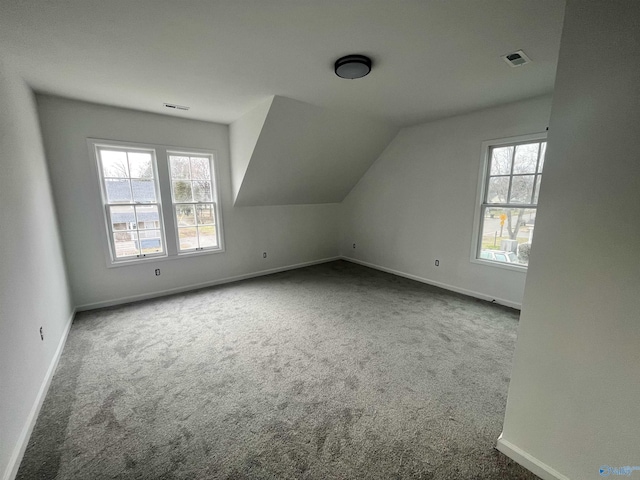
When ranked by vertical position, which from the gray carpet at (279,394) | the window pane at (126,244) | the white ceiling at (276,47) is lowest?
the gray carpet at (279,394)

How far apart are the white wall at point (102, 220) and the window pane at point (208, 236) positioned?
178 millimetres

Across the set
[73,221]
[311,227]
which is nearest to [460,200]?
[311,227]

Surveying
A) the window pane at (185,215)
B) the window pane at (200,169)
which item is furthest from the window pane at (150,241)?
the window pane at (200,169)

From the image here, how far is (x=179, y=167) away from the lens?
3820 millimetres

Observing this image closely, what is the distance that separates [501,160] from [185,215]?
14.5ft

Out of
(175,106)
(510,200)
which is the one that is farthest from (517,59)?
(175,106)

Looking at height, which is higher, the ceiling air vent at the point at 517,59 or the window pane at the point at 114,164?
the ceiling air vent at the point at 517,59

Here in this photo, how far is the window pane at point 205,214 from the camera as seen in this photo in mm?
4047

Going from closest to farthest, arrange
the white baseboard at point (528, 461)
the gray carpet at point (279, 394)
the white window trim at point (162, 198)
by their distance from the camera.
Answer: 1. the white baseboard at point (528, 461)
2. the gray carpet at point (279, 394)
3. the white window trim at point (162, 198)

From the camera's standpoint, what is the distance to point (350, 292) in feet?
12.7

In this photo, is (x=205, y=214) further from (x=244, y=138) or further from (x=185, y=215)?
(x=244, y=138)

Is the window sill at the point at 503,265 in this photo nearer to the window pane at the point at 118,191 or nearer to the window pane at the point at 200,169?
the window pane at the point at 200,169

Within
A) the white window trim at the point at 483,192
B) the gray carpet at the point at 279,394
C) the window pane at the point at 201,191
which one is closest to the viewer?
the gray carpet at the point at 279,394

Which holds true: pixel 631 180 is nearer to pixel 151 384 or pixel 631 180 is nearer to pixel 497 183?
pixel 497 183
